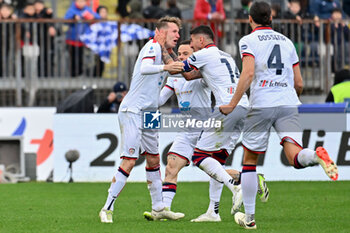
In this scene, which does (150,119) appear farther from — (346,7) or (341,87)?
(346,7)

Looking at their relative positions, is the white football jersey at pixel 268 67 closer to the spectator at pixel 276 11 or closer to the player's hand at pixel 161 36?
the player's hand at pixel 161 36

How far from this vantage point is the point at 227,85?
35.1 feet

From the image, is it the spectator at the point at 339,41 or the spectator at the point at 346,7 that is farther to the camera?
the spectator at the point at 346,7

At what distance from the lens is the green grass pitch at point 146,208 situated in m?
9.86

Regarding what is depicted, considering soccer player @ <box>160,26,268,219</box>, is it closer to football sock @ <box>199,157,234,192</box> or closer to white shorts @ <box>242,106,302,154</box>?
football sock @ <box>199,157,234,192</box>

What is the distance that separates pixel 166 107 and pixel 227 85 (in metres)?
8.69

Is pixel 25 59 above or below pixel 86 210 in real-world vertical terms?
above

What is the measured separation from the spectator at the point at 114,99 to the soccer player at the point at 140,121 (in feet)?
23.7

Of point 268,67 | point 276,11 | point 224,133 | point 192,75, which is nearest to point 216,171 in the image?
point 224,133

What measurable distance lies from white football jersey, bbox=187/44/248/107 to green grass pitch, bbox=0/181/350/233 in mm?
1522

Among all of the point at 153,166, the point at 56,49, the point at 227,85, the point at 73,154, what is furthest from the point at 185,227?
the point at 56,49

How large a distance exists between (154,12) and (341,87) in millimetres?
4427

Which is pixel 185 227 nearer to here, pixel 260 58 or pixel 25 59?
pixel 260 58

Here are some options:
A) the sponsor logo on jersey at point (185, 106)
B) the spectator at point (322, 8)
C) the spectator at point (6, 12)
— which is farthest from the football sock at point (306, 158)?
the spectator at point (322, 8)
